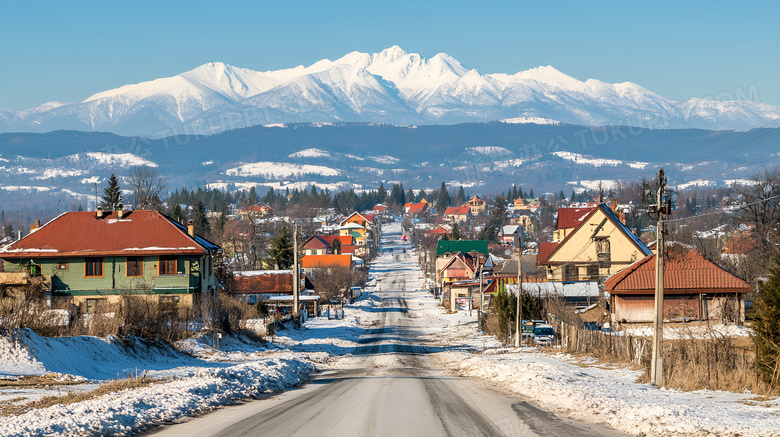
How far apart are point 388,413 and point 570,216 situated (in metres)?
71.5

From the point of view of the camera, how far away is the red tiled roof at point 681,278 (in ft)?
172

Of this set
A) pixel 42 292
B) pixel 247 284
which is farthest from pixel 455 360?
pixel 247 284

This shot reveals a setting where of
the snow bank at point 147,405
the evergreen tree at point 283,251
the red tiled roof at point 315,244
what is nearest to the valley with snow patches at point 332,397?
the snow bank at point 147,405

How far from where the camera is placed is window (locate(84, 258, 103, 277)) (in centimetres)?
5003

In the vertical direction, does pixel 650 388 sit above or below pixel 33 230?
below

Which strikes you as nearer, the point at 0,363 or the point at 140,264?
the point at 0,363

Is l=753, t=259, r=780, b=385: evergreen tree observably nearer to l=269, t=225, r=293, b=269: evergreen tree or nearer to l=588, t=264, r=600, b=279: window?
l=588, t=264, r=600, b=279: window

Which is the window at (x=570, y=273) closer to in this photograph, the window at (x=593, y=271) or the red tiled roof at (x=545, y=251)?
the window at (x=593, y=271)

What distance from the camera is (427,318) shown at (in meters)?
84.1

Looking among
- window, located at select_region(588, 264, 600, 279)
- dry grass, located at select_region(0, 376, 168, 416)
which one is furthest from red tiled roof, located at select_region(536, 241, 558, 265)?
dry grass, located at select_region(0, 376, 168, 416)

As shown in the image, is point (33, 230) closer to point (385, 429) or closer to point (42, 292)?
point (42, 292)

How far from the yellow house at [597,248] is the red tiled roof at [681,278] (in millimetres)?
22433

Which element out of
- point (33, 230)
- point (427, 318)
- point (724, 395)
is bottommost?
point (427, 318)

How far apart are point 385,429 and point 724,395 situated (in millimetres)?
9641
